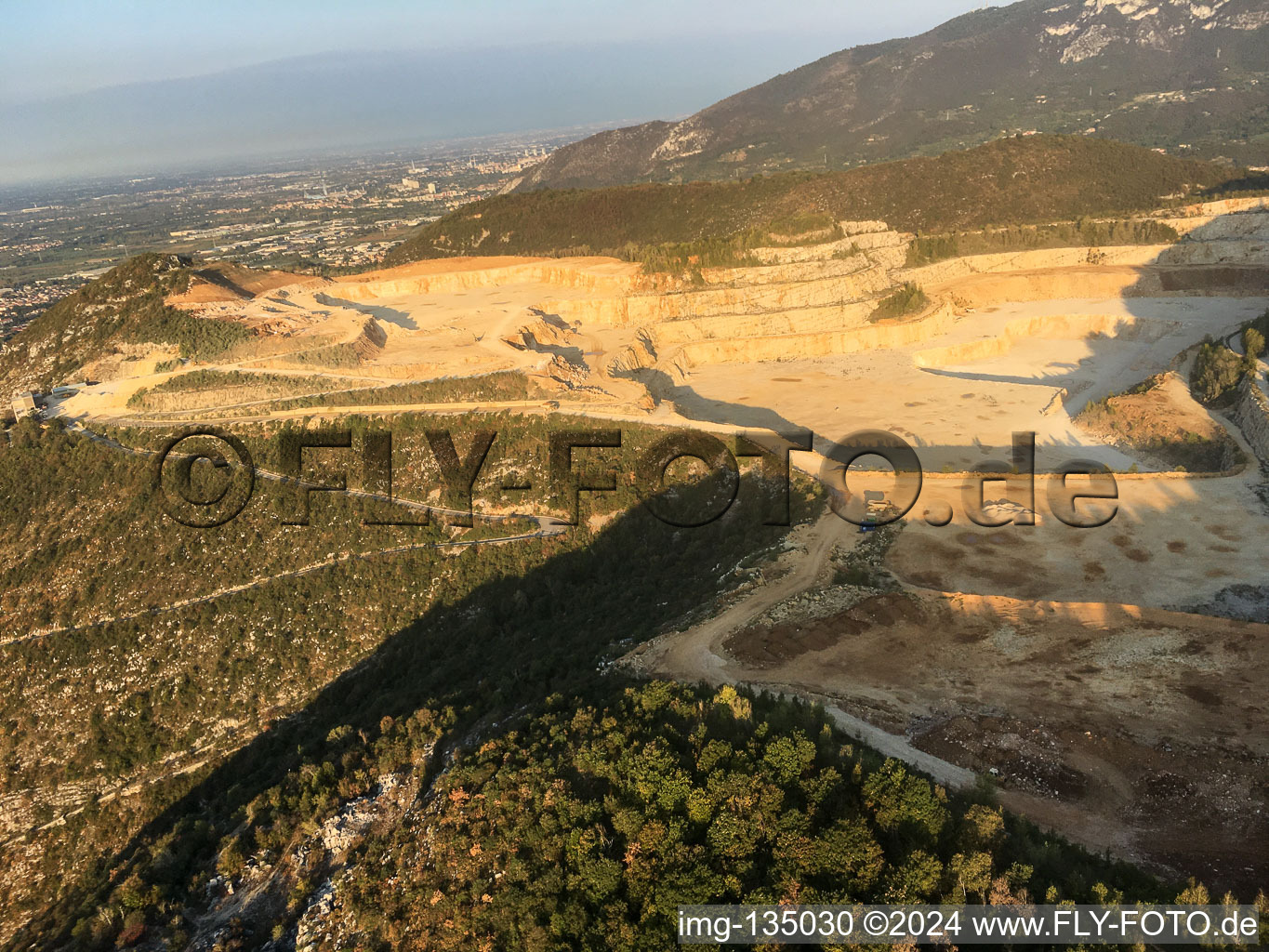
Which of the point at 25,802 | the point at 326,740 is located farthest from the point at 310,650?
the point at 25,802

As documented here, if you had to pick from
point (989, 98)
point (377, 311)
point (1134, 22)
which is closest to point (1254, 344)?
point (377, 311)

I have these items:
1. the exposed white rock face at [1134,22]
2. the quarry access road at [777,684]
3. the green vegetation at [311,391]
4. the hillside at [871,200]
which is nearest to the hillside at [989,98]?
the exposed white rock face at [1134,22]

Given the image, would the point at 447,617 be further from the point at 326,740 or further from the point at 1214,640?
the point at 1214,640

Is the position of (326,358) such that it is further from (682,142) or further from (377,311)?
(682,142)

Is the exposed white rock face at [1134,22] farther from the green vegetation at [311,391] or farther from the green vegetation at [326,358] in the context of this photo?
the green vegetation at [326,358]

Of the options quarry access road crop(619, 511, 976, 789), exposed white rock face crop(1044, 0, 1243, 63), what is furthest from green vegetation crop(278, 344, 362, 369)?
exposed white rock face crop(1044, 0, 1243, 63)
